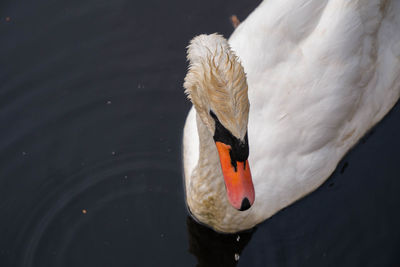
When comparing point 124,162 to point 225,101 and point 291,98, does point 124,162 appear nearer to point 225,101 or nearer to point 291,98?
point 291,98

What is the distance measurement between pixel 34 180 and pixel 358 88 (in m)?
3.41

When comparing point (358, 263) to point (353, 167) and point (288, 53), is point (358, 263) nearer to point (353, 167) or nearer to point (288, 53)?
point (353, 167)

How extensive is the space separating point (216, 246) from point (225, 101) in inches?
84.1

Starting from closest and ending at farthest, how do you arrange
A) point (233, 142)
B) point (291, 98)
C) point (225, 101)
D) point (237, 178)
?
point (225, 101) < point (233, 142) < point (237, 178) < point (291, 98)

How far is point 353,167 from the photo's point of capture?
5777mm

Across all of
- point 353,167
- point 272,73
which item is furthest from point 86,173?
point 353,167

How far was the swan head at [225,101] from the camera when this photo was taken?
3.74m

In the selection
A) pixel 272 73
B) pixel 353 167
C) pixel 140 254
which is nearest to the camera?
pixel 272 73

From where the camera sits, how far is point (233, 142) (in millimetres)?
3938

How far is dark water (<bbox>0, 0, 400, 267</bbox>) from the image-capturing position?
17.6ft

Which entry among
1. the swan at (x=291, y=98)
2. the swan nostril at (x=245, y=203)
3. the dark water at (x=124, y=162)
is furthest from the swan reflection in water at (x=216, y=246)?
the swan nostril at (x=245, y=203)

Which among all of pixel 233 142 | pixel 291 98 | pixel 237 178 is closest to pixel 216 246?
pixel 237 178

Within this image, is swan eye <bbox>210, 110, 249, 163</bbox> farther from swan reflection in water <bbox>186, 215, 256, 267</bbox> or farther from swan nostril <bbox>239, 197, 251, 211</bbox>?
swan reflection in water <bbox>186, 215, 256, 267</bbox>

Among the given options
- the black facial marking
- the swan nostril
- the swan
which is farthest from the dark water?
the black facial marking
